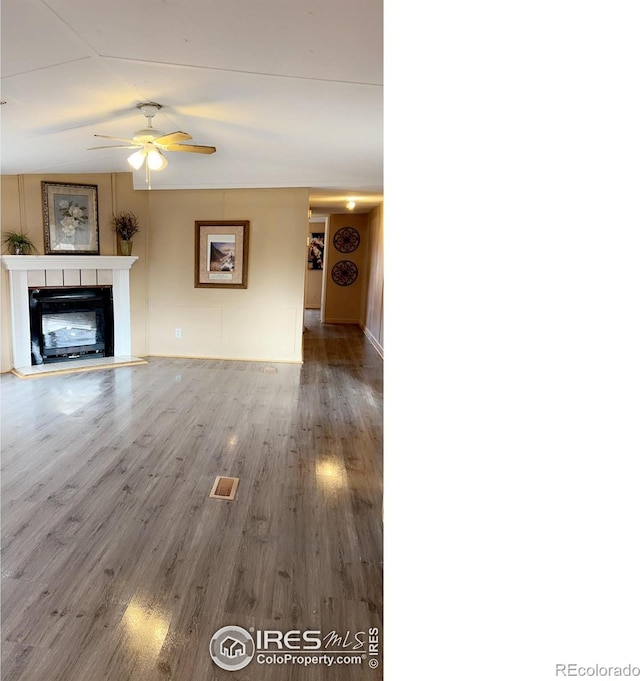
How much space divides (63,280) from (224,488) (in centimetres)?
409

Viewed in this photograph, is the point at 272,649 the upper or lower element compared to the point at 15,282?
lower

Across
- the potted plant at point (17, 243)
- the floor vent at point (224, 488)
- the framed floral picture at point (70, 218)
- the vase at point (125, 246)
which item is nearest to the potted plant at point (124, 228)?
the vase at point (125, 246)

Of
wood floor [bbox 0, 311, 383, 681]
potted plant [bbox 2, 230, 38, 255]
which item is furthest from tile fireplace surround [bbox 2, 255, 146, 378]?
wood floor [bbox 0, 311, 383, 681]

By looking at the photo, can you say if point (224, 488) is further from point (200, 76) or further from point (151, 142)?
point (151, 142)

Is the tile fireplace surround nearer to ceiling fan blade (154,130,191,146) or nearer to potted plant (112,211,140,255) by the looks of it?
potted plant (112,211,140,255)

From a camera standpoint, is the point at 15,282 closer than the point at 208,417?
No

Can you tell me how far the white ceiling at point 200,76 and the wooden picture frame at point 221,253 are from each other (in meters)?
1.17

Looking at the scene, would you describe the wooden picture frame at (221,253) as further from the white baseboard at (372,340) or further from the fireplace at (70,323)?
the white baseboard at (372,340)

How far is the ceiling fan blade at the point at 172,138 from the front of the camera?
2883 mm
